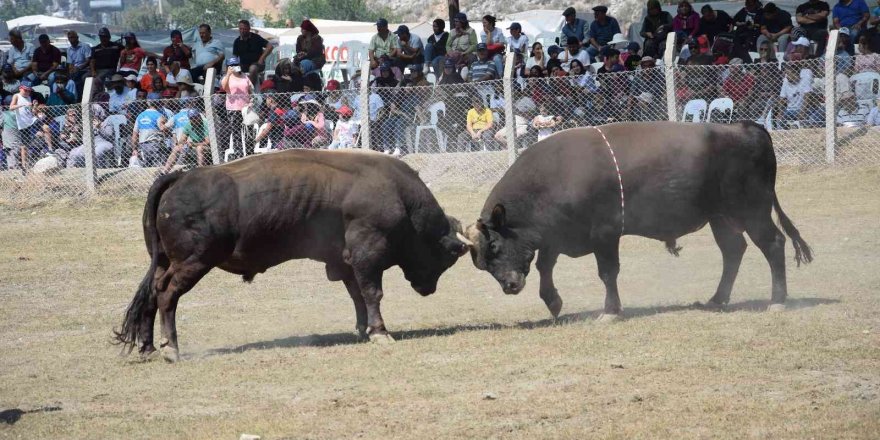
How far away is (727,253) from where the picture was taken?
11352mm

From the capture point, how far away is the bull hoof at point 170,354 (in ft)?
32.3

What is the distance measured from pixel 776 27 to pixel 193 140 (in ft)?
30.6

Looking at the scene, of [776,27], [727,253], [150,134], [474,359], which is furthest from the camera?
[150,134]

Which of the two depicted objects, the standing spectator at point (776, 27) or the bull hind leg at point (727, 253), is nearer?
the bull hind leg at point (727, 253)

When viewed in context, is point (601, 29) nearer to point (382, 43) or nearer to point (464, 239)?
point (382, 43)

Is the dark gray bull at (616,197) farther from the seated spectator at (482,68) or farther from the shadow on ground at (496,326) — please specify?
the seated spectator at (482,68)

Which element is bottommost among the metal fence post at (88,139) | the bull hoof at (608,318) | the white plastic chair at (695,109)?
the metal fence post at (88,139)

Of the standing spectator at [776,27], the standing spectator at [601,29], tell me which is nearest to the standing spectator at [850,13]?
the standing spectator at [776,27]

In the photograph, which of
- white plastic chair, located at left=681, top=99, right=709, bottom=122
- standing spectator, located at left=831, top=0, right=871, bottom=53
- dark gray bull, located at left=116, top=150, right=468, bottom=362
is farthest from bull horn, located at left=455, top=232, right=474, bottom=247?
standing spectator, located at left=831, top=0, right=871, bottom=53

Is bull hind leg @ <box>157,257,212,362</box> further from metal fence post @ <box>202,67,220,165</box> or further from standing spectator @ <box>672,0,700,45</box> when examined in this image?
standing spectator @ <box>672,0,700,45</box>

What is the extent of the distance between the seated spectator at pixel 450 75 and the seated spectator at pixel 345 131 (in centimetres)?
168

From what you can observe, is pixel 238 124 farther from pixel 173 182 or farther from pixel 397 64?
pixel 173 182

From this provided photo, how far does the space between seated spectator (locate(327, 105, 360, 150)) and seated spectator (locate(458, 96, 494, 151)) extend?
5.40 ft

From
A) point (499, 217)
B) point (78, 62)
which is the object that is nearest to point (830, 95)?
point (499, 217)
